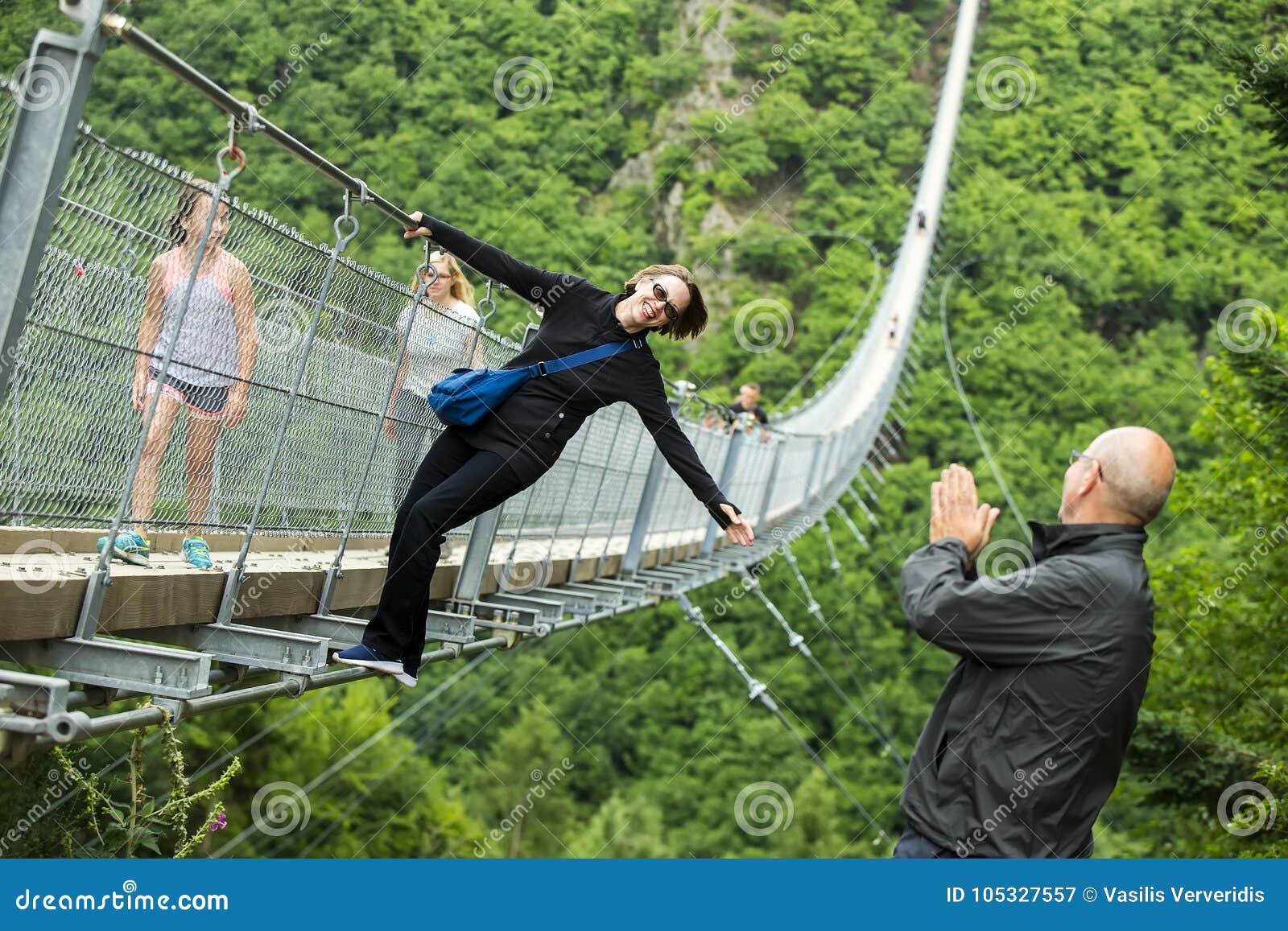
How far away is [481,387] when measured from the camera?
3055 mm

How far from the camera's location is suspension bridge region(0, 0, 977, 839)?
194 cm

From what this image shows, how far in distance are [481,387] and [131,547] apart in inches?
32.0

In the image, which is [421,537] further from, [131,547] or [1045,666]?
[1045,666]

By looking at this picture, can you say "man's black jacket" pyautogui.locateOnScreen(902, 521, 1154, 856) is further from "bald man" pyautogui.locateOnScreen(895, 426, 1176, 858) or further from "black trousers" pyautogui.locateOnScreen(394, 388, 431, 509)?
"black trousers" pyautogui.locateOnScreen(394, 388, 431, 509)

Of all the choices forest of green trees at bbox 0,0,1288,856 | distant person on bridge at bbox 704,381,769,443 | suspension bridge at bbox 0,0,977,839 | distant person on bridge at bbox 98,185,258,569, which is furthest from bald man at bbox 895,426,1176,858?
forest of green trees at bbox 0,0,1288,856

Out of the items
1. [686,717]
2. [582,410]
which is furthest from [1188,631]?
[686,717]

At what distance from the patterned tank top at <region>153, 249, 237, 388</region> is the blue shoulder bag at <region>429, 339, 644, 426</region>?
48 cm

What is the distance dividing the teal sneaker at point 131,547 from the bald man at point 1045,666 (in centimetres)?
132

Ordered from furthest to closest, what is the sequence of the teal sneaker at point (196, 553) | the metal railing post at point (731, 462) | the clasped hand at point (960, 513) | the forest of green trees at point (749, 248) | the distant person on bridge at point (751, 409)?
the forest of green trees at point (749, 248) → the distant person on bridge at point (751, 409) → the metal railing post at point (731, 462) → the teal sneaker at point (196, 553) → the clasped hand at point (960, 513)

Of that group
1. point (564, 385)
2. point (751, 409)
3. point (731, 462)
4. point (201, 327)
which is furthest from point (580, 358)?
point (751, 409)

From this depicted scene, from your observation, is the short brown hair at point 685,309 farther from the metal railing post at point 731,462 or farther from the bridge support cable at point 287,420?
the metal railing post at point 731,462

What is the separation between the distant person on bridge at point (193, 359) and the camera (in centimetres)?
239

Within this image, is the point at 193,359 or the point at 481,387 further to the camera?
the point at 481,387

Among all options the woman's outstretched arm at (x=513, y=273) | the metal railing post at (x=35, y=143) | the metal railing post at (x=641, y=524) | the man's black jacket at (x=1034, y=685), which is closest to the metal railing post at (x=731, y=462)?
the metal railing post at (x=641, y=524)
